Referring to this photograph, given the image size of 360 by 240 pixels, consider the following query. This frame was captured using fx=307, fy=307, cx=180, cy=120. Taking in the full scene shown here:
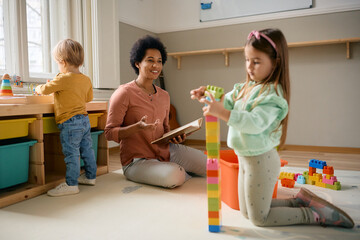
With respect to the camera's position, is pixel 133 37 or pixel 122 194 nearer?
pixel 122 194

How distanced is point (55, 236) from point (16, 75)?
151 centimetres

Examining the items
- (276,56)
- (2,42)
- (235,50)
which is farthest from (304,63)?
(2,42)

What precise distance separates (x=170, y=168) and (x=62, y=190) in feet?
2.06

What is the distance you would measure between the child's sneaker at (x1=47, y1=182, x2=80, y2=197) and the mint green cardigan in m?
1.03

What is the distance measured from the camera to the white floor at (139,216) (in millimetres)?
1219

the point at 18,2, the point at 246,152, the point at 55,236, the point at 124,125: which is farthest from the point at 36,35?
the point at 246,152

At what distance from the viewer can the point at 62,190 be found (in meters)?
1.75

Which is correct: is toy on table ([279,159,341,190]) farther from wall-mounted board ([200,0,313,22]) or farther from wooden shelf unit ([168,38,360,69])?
wall-mounted board ([200,0,313,22])

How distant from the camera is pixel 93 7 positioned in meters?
2.80

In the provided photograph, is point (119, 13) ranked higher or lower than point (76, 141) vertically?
higher

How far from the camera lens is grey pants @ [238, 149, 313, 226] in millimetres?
1188

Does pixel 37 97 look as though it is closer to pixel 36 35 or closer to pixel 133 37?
pixel 36 35

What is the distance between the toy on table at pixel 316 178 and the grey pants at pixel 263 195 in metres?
0.63

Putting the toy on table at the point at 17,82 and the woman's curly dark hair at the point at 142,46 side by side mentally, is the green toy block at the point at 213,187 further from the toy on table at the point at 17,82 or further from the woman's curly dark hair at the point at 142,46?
the toy on table at the point at 17,82
